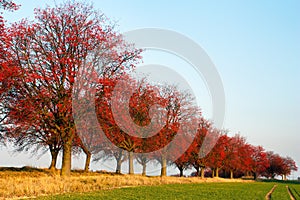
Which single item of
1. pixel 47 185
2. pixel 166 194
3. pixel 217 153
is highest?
pixel 217 153

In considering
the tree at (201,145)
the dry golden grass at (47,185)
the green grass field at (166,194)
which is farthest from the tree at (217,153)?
the dry golden grass at (47,185)

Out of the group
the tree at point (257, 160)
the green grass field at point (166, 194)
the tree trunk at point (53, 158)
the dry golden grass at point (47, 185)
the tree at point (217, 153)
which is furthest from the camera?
the tree at point (257, 160)

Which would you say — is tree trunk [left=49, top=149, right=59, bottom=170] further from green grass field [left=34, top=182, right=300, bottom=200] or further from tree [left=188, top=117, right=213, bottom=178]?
tree [left=188, top=117, right=213, bottom=178]

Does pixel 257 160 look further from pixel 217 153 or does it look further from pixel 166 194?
pixel 166 194

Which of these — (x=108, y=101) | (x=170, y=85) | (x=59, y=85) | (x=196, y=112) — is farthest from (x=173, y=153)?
(x=59, y=85)

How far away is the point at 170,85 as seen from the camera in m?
63.5

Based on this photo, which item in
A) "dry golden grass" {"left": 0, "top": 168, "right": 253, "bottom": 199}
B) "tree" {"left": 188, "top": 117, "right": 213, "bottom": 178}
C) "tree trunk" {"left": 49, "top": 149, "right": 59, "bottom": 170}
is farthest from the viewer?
"tree" {"left": 188, "top": 117, "right": 213, "bottom": 178}

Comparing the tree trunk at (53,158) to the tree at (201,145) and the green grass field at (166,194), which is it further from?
the tree at (201,145)

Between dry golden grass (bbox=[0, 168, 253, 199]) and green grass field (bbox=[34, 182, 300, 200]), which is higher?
dry golden grass (bbox=[0, 168, 253, 199])

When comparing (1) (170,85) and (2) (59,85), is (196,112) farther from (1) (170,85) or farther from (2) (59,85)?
(2) (59,85)

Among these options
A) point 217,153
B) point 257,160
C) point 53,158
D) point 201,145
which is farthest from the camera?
point 257,160

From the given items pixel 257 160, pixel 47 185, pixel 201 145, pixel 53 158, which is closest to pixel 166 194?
pixel 47 185

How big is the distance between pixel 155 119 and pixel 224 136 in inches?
1647

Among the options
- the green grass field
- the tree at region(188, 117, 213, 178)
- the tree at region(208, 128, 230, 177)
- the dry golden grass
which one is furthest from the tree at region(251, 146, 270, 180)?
the dry golden grass
